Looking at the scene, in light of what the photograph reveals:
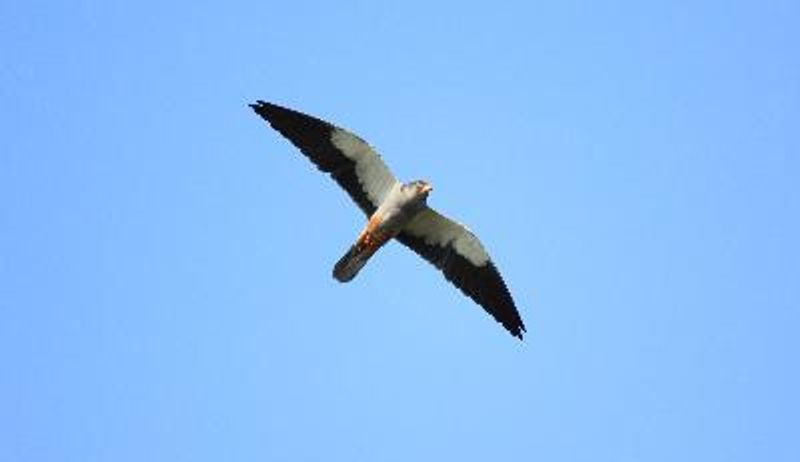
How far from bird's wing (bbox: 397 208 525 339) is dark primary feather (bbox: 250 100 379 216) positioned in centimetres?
115

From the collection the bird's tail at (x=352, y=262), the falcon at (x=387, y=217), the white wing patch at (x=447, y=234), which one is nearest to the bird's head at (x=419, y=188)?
the falcon at (x=387, y=217)

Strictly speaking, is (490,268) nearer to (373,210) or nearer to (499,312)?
(499,312)

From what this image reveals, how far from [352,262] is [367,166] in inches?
74.5

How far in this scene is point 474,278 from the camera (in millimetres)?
27344

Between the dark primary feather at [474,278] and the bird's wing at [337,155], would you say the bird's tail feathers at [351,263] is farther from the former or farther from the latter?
the dark primary feather at [474,278]

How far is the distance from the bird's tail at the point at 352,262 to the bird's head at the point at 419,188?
1282 millimetres

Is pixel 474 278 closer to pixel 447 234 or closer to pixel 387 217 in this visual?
pixel 447 234

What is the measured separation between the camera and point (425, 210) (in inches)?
1043

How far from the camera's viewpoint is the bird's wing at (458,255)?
2689cm

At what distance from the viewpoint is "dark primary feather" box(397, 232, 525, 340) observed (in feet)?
89.1

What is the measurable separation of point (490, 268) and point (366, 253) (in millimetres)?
2787

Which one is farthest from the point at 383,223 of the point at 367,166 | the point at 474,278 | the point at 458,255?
the point at 474,278

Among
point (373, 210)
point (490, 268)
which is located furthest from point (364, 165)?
point (490, 268)

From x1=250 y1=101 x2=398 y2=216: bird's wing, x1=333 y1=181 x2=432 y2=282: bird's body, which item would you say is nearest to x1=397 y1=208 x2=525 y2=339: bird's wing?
x1=333 y1=181 x2=432 y2=282: bird's body
